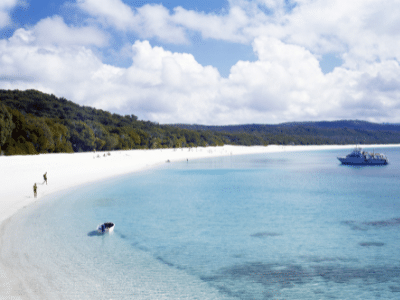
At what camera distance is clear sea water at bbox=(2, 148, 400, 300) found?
11766 mm

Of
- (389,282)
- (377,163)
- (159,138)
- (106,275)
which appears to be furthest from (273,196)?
(159,138)

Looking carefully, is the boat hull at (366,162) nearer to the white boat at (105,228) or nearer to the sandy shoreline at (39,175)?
the sandy shoreline at (39,175)

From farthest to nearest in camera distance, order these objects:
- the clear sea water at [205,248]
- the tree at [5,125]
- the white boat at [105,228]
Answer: the tree at [5,125]
the white boat at [105,228]
the clear sea water at [205,248]

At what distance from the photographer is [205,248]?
16672 millimetres

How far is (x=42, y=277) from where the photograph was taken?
12.0 metres

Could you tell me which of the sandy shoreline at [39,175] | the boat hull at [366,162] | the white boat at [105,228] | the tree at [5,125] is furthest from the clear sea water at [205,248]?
the boat hull at [366,162]

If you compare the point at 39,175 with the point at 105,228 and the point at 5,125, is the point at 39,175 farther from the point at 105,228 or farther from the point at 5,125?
the point at 5,125

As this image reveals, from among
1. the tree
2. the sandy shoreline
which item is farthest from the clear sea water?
the tree

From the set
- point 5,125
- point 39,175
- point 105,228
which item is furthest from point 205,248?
point 5,125

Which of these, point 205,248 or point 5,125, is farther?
point 5,125

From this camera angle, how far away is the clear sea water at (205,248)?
463 inches

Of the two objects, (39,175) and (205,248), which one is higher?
(39,175)

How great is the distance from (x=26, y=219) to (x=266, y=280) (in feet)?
48.7

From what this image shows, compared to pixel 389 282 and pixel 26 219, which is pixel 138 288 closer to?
pixel 389 282
